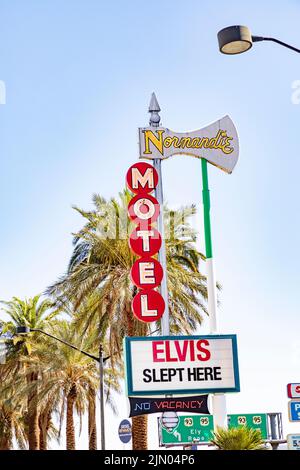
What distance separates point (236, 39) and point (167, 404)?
12.3 meters

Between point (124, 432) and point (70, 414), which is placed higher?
point (70, 414)

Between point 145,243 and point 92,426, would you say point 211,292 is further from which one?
point 92,426

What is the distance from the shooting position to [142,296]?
26297mm

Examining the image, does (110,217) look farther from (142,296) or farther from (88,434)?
(88,434)

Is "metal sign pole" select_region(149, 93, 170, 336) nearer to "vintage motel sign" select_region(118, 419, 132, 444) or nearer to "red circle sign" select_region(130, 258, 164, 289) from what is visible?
"red circle sign" select_region(130, 258, 164, 289)

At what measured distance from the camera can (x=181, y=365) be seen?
23.5 m

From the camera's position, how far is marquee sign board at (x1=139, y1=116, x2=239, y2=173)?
26594 millimetres

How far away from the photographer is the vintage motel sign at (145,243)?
26.1 meters

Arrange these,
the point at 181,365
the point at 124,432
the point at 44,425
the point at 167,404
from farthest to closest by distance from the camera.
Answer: the point at 44,425 < the point at 124,432 < the point at 181,365 < the point at 167,404

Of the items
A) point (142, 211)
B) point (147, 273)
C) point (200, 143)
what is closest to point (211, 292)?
point (147, 273)

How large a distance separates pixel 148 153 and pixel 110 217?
31.7ft

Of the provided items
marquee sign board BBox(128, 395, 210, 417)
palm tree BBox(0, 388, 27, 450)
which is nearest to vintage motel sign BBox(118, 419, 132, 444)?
marquee sign board BBox(128, 395, 210, 417)
